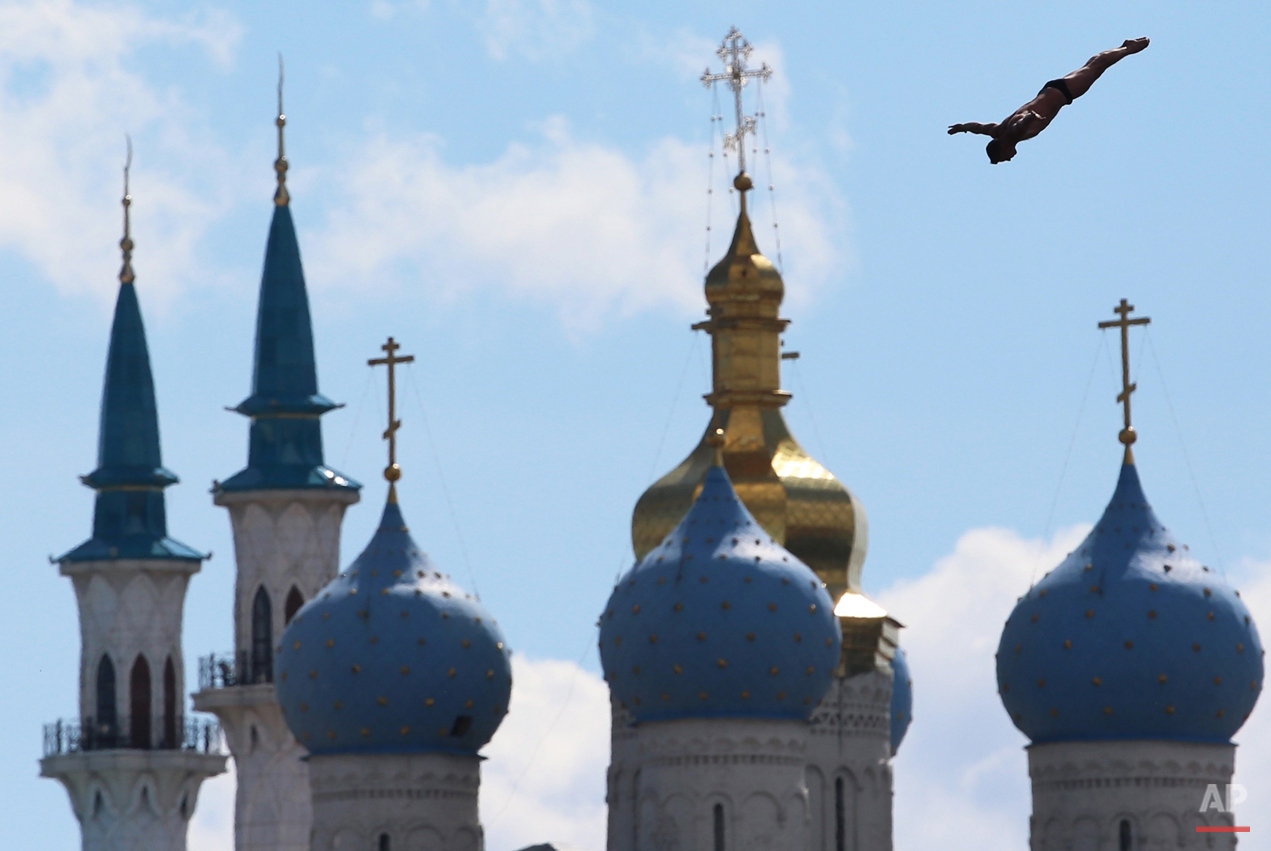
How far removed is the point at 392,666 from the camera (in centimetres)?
5806

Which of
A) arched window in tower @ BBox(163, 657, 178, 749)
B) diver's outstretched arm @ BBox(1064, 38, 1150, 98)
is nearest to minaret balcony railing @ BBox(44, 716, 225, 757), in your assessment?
arched window in tower @ BBox(163, 657, 178, 749)

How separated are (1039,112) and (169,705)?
42.6 m

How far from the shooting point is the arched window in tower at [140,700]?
73.0m

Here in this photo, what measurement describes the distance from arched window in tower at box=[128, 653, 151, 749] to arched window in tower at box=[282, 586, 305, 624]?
3192 millimetres

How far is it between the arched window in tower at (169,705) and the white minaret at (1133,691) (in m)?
20.4

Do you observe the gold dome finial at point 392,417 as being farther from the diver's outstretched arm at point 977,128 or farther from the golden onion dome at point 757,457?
the diver's outstretched arm at point 977,128

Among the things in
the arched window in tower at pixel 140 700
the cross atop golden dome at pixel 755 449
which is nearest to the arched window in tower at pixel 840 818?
the cross atop golden dome at pixel 755 449

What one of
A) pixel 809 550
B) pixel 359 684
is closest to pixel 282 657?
pixel 359 684

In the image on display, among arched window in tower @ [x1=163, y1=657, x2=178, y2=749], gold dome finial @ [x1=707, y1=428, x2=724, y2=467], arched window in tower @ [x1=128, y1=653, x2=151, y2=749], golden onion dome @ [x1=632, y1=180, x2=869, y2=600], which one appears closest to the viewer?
gold dome finial @ [x1=707, y1=428, x2=724, y2=467]

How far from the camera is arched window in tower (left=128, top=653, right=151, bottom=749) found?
73.0m

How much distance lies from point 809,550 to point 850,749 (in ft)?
10.2

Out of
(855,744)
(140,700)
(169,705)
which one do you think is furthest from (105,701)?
(855,744)

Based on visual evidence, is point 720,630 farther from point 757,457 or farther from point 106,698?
point 106,698

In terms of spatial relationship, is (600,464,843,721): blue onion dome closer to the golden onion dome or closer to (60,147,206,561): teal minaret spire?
the golden onion dome
